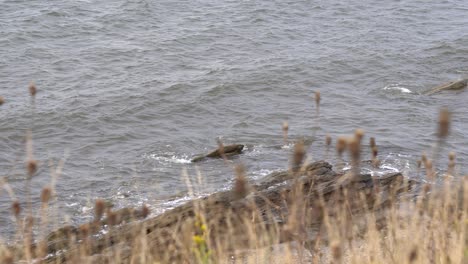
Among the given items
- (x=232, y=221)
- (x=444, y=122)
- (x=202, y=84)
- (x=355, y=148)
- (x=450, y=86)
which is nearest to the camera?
(x=444, y=122)

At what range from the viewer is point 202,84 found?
78.0 feet

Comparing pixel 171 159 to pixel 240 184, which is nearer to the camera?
pixel 240 184

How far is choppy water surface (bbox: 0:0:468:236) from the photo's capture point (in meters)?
17.6

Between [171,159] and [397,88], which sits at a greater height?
[171,159]

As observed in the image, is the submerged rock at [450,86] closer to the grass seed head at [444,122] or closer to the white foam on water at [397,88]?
the white foam on water at [397,88]

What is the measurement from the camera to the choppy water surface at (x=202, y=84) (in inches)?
693

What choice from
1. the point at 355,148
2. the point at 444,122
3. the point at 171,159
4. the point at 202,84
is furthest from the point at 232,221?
the point at 202,84

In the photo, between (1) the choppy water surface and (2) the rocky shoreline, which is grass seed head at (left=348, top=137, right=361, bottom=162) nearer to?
(2) the rocky shoreline

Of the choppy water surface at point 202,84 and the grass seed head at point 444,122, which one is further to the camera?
the choppy water surface at point 202,84

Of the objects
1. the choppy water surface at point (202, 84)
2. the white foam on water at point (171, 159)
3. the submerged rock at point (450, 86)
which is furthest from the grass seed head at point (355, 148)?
the submerged rock at point (450, 86)

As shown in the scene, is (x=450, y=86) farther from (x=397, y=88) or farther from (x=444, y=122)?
(x=444, y=122)

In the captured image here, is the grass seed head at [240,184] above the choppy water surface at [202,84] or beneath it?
above

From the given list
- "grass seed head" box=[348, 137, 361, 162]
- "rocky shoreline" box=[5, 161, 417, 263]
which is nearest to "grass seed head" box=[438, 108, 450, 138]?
"grass seed head" box=[348, 137, 361, 162]

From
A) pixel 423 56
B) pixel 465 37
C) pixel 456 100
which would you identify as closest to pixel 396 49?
pixel 423 56
